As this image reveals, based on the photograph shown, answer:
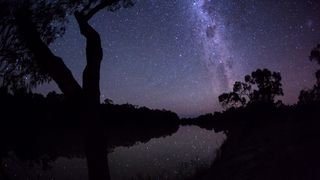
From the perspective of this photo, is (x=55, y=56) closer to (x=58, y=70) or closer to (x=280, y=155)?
(x=58, y=70)

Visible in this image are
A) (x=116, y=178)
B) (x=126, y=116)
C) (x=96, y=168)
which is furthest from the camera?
(x=126, y=116)

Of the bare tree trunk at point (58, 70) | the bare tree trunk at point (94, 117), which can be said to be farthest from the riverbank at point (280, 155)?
the bare tree trunk at point (58, 70)

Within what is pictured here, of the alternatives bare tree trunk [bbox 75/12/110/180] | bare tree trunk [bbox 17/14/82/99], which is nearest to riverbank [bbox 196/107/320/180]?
bare tree trunk [bbox 75/12/110/180]

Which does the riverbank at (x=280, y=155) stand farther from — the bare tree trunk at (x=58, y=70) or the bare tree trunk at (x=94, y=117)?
the bare tree trunk at (x=58, y=70)

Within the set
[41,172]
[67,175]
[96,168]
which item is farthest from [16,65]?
[41,172]

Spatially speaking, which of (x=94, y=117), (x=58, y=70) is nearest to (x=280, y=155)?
(x=94, y=117)

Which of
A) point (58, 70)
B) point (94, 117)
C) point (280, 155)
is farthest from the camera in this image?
point (94, 117)

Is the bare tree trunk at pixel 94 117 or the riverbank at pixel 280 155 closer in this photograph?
the riverbank at pixel 280 155

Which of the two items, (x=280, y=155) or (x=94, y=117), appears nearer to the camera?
(x=280, y=155)

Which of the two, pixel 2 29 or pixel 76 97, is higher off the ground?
pixel 2 29

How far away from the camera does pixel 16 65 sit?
50.0 ft

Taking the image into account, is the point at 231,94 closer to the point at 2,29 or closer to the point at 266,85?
the point at 266,85

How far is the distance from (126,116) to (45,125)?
54889 millimetres

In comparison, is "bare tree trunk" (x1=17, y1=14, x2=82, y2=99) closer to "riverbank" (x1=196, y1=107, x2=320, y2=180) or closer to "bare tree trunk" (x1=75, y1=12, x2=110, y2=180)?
"bare tree trunk" (x1=75, y1=12, x2=110, y2=180)
